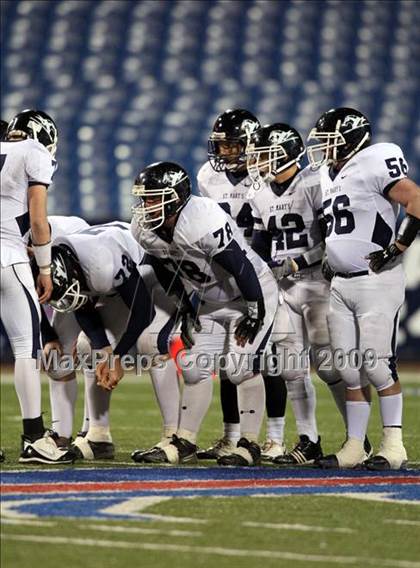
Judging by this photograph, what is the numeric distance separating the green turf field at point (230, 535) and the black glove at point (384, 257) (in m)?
1.34

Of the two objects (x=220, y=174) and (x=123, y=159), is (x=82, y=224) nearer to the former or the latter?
(x=220, y=174)

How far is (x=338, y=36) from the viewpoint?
18672 millimetres

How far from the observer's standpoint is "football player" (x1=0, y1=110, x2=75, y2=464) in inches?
214

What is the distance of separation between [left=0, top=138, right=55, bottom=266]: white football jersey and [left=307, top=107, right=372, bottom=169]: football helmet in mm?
1293

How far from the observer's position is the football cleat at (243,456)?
5863mm

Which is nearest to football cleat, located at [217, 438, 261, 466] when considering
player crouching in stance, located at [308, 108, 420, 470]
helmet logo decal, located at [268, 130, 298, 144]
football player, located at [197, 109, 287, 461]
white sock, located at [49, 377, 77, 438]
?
football player, located at [197, 109, 287, 461]

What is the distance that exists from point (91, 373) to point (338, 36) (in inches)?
523

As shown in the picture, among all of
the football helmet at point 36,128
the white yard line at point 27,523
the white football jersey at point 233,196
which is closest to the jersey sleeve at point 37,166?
the football helmet at point 36,128

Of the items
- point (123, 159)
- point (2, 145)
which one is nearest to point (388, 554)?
point (2, 145)

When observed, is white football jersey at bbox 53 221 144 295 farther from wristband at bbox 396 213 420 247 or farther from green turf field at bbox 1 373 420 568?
green turf field at bbox 1 373 420 568

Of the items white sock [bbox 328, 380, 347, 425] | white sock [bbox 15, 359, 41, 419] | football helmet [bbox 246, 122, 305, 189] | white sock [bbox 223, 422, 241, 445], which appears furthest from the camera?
white sock [bbox 223, 422, 241, 445]

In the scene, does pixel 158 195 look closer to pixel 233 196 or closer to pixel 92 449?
pixel 233 196

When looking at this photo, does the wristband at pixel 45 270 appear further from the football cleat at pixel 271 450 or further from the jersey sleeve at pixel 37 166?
the football cleat at pixel 271 450

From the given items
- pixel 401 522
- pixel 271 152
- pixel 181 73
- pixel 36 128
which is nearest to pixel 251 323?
pixel 271 152
